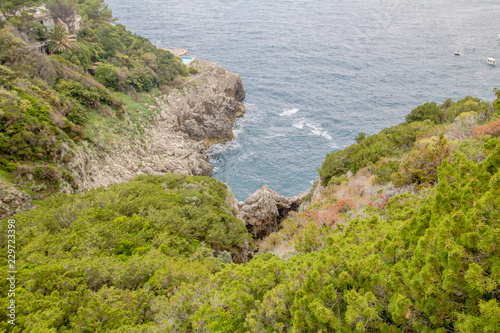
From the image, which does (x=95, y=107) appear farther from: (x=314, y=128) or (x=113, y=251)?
(x=314, y=128)

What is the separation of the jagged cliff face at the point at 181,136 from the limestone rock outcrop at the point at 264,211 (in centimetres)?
1336

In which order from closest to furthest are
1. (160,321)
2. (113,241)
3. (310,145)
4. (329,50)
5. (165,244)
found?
(160,321), (113,241), (165,244), (310,145), (329,50)

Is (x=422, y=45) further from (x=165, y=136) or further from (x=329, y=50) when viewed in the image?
(x=165, y=136)

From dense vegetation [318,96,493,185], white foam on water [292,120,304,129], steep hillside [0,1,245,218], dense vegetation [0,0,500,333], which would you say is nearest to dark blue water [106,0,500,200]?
white foam on water [292,120,304,129]

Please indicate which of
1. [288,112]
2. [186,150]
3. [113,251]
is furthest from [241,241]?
[288,112]

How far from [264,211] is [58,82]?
113 feet

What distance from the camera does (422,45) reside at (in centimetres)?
10575

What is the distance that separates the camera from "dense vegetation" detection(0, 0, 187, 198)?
94.8ft

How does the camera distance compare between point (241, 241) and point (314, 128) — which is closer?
point (241, 241)

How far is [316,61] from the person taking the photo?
97.9 meters

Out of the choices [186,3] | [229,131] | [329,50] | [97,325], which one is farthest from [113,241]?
[186,3]

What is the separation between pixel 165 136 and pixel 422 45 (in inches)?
3951


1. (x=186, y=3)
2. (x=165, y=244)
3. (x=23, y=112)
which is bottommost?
(x=165, y=244)

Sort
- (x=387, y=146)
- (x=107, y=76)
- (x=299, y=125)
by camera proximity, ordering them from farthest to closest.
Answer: (x=299, y=125) → (x=107, y=76) → (x=387, y=146)
